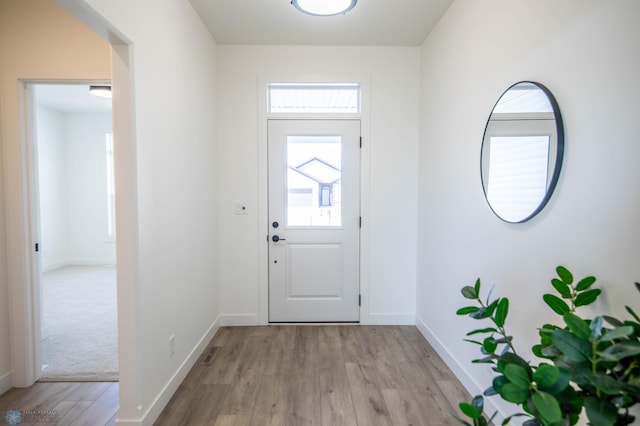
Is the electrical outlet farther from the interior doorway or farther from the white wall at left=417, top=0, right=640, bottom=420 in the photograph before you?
the interior doorway

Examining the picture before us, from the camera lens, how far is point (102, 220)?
5812mm

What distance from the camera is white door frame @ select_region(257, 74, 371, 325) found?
3115mm

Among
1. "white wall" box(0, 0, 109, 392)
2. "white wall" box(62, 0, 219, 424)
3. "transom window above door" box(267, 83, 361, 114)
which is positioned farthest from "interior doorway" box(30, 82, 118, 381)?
"transom window above door" box(267, 83, 361, 114)

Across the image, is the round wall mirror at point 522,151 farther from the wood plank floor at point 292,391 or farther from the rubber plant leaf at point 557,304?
the wood plank floor at point 292,391

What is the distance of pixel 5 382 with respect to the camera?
2.09m

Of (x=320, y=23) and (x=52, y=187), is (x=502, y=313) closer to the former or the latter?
(x=320, y=23)

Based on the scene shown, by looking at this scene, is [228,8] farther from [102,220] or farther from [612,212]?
[102,220]

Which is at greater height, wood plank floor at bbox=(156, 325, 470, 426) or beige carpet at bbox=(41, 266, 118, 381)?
beige carpet at bbox=(41, 266, 118, 381)

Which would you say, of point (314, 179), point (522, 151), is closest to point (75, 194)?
point (314, 179)

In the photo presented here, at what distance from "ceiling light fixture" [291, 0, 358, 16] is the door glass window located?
1193mm

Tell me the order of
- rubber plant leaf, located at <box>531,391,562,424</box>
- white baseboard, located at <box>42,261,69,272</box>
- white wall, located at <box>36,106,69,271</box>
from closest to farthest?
rubber plant leaf, located at <box>531,391,562,424</box>, white wall, located at <box>36,106,69,271</box>, white baseboard, located at <box>42,261,69,272</box>

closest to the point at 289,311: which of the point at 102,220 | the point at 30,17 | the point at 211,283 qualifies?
→ the point at 211,283

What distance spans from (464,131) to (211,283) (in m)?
2.49

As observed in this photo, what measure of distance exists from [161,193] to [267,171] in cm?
132
